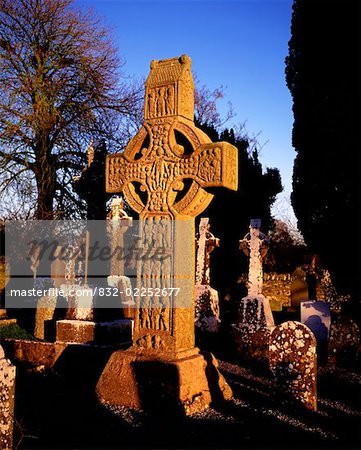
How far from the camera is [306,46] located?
11.6 meters

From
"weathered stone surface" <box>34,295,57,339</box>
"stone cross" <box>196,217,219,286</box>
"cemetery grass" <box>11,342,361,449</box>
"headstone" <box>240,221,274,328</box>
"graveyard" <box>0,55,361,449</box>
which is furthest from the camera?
"weathered stone surface" <box>34,295,57,339</box>

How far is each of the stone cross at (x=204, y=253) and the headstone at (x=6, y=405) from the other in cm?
617

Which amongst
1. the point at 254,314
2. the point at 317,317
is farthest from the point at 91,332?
the point at 317,317

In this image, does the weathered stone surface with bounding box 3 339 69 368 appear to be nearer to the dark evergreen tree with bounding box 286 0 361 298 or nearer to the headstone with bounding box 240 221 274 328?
the headstone with bounding box 240 221 274 328

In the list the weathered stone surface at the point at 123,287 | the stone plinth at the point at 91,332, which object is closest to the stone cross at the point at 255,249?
the stone plinth at the point at 91,332

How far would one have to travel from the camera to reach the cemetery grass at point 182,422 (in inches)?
142

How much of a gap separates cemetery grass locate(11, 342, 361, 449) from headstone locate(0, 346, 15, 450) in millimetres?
127

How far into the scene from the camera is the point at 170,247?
477 centimetres

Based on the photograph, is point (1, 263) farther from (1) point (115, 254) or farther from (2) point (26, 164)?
(1) point (115, 254)

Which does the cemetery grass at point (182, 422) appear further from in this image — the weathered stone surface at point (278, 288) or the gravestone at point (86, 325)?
the weathered stone surface at point (278, 288)

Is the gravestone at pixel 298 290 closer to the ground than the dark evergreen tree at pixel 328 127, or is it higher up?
closer to the ground

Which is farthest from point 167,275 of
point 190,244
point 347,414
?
point 347,414

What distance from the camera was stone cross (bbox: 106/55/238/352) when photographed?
15.3 feet

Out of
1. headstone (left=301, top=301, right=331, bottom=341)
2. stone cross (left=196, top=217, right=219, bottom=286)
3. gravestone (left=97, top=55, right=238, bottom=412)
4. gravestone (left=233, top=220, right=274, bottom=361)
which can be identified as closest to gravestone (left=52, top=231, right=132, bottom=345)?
gravestone (left=233, top=220, right=274, bottom=361)
